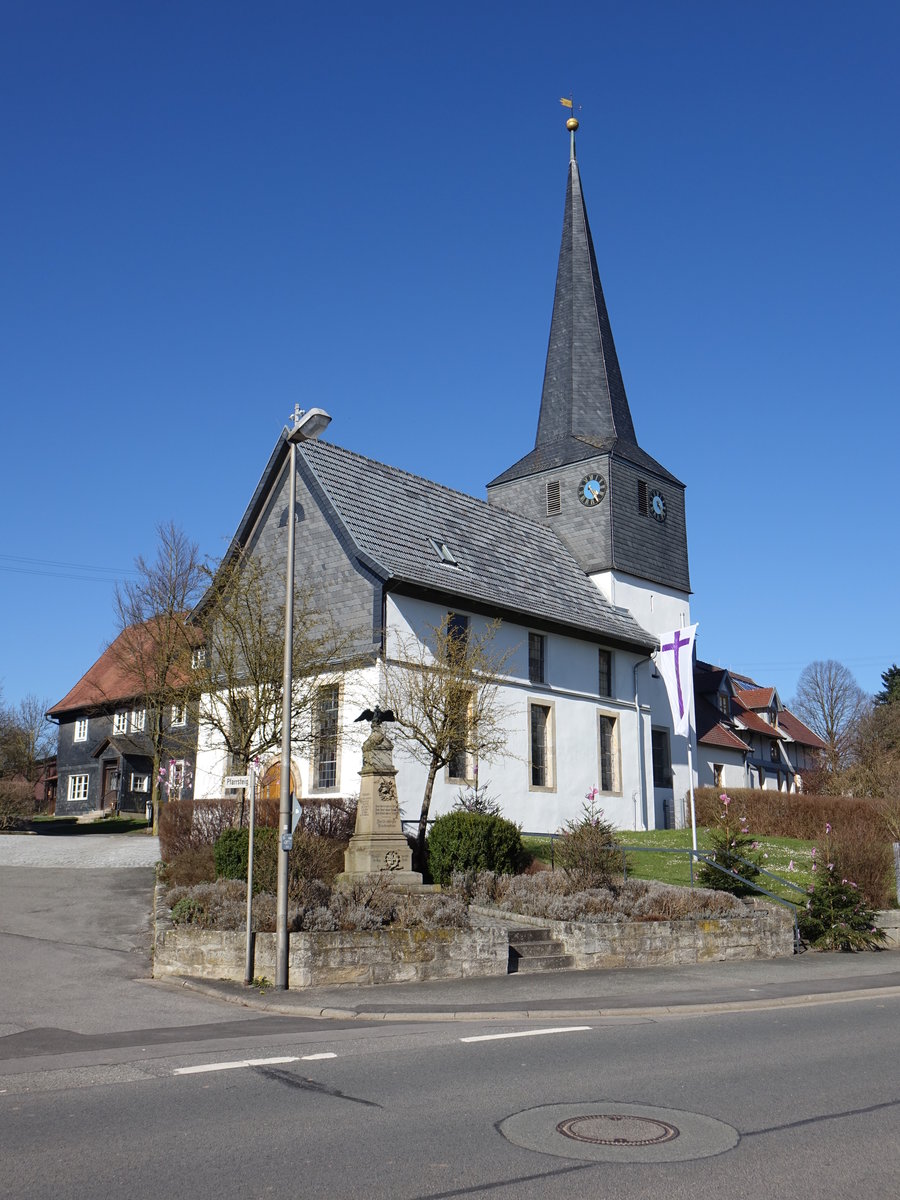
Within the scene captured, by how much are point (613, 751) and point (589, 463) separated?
1106 cm

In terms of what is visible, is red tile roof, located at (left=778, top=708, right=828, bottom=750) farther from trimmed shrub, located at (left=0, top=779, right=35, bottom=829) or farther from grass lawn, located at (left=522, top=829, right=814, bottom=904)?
trimmed shrub, located at (left=0, top=779, right=35, bottom=829)

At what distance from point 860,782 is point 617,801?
12.8m

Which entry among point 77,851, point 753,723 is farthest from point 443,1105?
point 753,723

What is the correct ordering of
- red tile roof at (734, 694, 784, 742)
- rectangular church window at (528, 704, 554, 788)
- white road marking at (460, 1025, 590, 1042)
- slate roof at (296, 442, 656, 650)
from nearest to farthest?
white road marking at (460, 1025, 590, 1042) → slate roof at (296, 442, 656, 650) → rectangular church window at (528, 704, 554, 788) → red tile roof at (734, 694, 784, 742)

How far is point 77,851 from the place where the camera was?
2617cm

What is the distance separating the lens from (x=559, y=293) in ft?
146

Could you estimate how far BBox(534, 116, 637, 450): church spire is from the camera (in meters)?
41.4

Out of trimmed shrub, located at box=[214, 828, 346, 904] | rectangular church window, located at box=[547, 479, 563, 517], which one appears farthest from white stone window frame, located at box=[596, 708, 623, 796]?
trimmed shrub, located at box=[214, 828, 346, 904]

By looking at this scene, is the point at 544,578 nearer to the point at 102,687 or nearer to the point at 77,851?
the point at 77,851

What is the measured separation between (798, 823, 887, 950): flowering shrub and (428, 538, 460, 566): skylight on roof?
48.3ft

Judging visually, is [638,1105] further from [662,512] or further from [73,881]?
[662,512]

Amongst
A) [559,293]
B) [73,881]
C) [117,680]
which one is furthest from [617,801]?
[117,680]

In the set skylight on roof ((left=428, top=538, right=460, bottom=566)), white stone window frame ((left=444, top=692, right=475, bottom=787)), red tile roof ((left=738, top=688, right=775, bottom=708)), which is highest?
skylight on roof ((left=428, top=538, right=460, bottom=566))

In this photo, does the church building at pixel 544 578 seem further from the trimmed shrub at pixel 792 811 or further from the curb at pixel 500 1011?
the curb at pixel 500 1011
